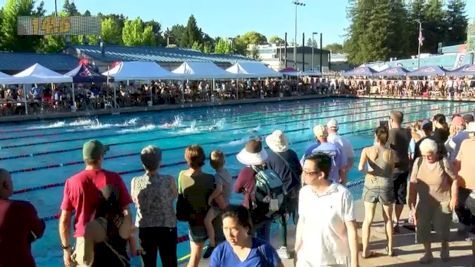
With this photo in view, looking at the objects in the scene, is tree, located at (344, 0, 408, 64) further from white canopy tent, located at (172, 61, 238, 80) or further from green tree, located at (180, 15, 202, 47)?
white canopy tent, located at (172, 61, 238, 80)

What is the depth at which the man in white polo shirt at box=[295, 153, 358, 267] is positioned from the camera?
10.8ft

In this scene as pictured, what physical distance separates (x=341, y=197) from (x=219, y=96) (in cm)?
2837

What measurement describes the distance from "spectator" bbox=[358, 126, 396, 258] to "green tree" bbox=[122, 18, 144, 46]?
2602 inches

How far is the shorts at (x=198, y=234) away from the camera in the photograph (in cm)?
438

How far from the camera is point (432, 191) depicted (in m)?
4.78

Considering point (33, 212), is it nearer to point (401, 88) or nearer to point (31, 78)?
point (31, 78)

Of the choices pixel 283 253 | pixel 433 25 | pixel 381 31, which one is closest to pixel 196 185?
pixel 283 253

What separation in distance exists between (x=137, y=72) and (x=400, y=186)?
20932 millimetres

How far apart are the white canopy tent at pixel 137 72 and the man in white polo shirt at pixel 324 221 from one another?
2203 centimetres

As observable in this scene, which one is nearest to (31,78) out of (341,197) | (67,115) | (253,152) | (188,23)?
(67,115)

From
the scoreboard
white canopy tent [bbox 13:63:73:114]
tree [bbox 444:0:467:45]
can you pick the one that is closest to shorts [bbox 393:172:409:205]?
white canopy tent [bbox 13:63:73:114]

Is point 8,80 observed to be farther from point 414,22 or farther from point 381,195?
point 414,22

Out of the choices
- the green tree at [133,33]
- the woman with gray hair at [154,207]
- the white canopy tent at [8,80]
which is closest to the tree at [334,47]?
the green tree at [133,33]

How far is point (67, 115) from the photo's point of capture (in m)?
23.6
